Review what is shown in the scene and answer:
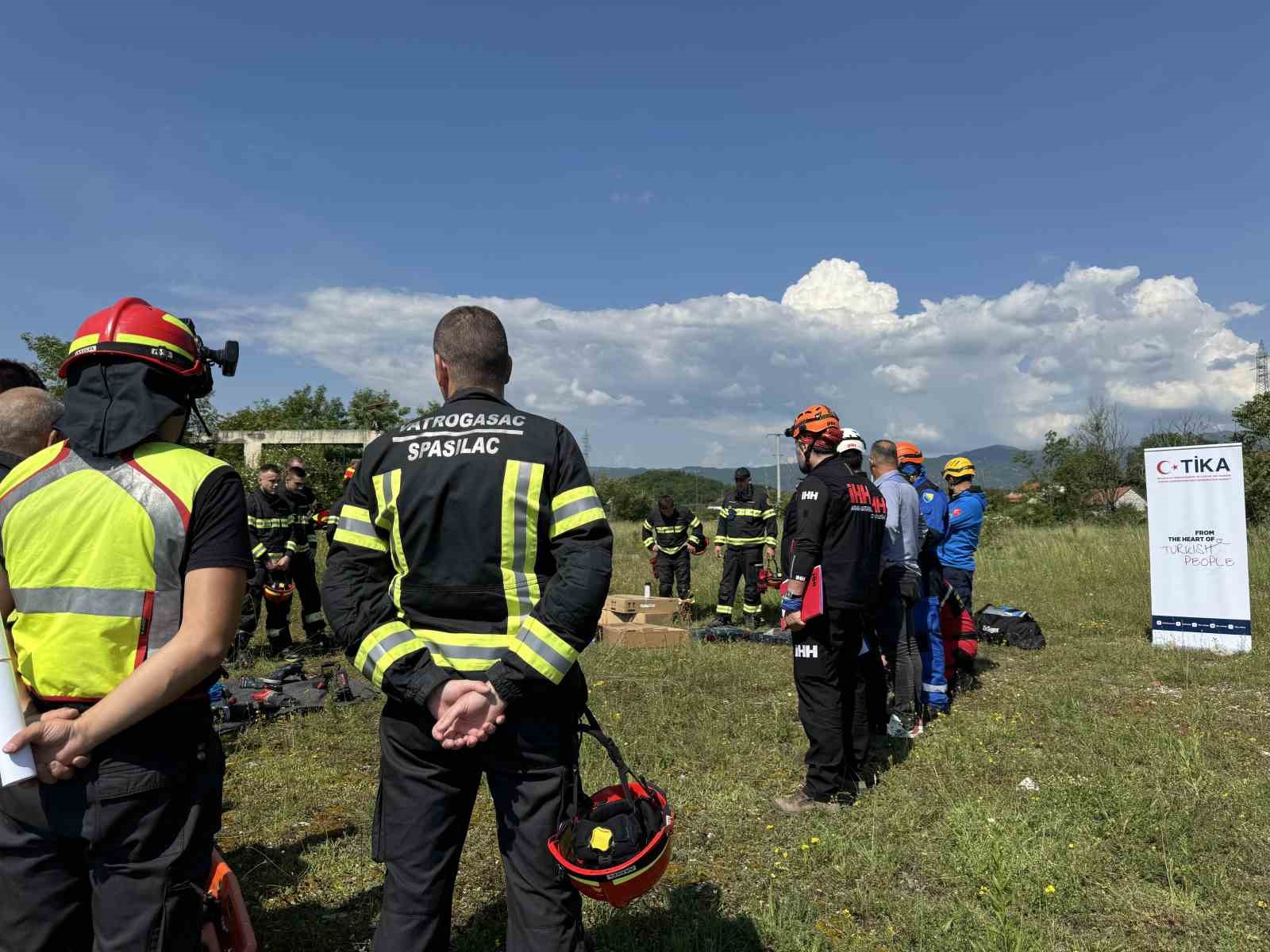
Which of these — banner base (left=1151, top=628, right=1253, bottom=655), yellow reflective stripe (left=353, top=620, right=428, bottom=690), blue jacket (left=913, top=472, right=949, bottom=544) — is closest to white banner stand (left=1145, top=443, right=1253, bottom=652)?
banner base (left=1151, top=628, right=1253, bottom=655)

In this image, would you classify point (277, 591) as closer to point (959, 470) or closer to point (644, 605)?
point (644, 605)

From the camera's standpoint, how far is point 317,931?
328cm

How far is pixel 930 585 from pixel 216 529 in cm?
593

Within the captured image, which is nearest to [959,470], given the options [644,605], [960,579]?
[960,579]

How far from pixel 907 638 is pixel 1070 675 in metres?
2.69

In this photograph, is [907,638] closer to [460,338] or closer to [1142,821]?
[1142,821]

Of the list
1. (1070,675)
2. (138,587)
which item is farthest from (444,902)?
(1070,675)

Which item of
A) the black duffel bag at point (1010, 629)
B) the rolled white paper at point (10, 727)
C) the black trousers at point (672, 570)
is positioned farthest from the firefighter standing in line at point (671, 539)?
the rolled white paper at point (10, 727)

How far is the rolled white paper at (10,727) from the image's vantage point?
162 centimetres

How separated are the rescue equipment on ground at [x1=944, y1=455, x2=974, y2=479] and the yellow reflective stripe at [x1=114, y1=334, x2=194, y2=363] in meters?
6.87

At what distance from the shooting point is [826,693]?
4449 mm

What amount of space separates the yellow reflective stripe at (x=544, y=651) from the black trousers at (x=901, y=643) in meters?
4.31

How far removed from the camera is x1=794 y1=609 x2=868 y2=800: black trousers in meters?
4.45

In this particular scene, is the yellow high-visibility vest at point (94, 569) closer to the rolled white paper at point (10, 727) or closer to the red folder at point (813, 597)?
the rolled white paper at point (10, 727)
